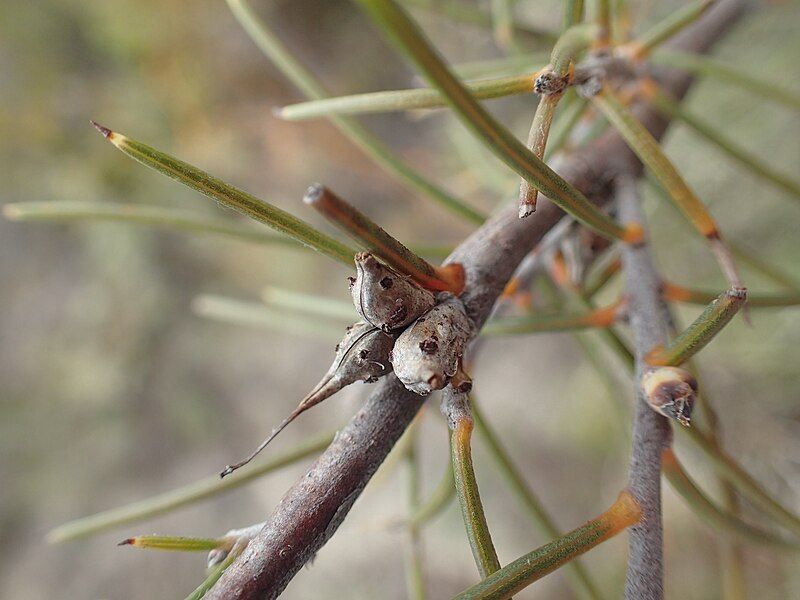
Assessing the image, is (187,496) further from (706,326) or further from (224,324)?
(224,324)

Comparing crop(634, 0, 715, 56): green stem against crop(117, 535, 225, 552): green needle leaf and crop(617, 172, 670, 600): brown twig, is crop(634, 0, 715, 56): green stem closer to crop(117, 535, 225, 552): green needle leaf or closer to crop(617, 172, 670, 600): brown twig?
crop(617, 172, 670, 600): brown twig

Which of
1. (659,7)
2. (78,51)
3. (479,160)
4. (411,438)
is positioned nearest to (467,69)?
(479,160)

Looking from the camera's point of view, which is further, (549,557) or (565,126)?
(565,126)

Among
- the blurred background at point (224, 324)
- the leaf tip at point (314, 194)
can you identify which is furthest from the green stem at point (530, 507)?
the blurred background at point (224, 324)

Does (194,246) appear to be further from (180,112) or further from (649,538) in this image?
(649,538)

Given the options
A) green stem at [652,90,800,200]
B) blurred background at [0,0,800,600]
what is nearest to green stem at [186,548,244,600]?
green stem at [652,90,800,200]

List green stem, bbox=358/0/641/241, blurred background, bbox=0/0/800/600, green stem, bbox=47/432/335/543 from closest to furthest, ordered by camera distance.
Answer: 1. green stem, bbox=358/0/641/241
2. green stem, bbox=47/432/335/543
3. blurred background, bbox=0/0/800/600

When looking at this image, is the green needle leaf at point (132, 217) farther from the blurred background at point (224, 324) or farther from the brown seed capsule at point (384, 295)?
the blurred background at point (224, 324)

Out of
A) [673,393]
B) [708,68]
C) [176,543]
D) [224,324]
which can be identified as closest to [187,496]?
[176,543]
